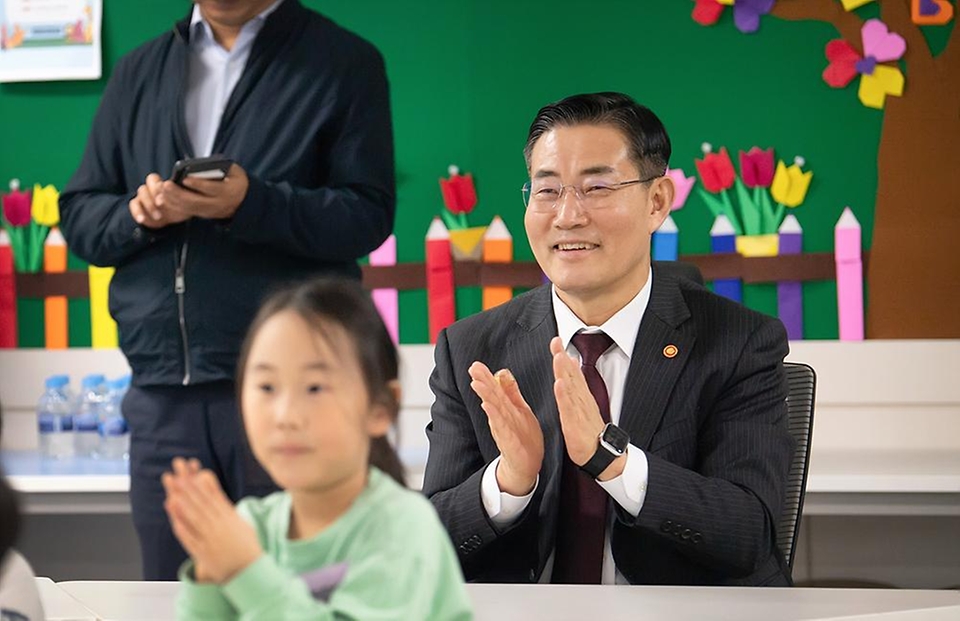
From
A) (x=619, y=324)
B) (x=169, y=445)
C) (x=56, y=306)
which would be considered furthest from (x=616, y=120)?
(x=56, y=306)

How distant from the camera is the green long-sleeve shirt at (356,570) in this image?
2.14ft

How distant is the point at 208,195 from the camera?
2.09m

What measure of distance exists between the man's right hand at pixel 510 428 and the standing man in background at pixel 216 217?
0.73 metres

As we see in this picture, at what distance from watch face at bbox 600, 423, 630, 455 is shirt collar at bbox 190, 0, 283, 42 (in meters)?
1.18

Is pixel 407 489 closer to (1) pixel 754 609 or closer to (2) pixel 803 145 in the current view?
(1) pixel 754 609

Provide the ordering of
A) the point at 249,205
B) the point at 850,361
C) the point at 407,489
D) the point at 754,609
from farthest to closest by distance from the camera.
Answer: the point at 850,361 < the point at 249,205 < the point at 754,609 < the point at 407,489

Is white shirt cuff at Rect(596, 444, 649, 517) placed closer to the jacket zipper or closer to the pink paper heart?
the jacket zipper

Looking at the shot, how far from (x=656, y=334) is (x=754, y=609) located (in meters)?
0.55

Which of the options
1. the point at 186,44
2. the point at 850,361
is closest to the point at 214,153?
the point at 186,44

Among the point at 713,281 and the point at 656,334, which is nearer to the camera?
the point at 656,334

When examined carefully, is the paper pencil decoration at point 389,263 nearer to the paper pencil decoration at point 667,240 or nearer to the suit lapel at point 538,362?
the paper pencil decoration at point 667,240

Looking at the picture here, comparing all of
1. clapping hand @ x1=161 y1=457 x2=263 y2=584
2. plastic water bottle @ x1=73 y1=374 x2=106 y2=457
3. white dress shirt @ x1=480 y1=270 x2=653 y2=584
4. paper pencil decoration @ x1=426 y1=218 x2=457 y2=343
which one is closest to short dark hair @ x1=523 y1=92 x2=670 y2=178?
white dress shirt @ x1=480 y1=270 x2=653 y2=584

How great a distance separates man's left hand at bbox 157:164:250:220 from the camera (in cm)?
202

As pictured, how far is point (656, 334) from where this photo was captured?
182cm
